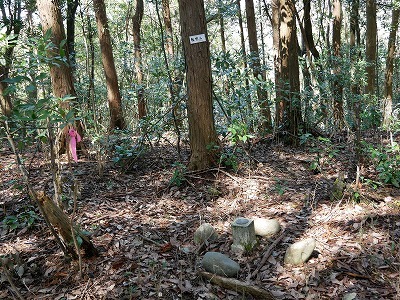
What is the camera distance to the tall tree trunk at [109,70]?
842 centimetres

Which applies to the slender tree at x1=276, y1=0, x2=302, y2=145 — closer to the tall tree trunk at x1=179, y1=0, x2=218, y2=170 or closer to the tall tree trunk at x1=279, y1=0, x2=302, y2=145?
the tall tree trunk at x1=279, y1=0, x2=302, y2=145

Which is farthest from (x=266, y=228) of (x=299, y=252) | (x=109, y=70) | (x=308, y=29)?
(x=308, y=29)

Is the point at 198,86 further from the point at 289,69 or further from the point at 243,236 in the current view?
the point at 289,69

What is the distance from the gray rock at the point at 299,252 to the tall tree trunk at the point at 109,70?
6.16 m

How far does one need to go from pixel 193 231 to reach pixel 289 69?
453cm

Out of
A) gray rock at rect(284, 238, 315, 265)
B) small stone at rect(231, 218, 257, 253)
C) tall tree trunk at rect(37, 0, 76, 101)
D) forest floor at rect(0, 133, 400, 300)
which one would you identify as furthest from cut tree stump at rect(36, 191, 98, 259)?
tall tree trunk at rect(37, 0, 76, 101)

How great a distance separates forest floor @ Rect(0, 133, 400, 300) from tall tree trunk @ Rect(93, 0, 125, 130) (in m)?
3.07

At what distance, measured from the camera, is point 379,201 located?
13.1 ft

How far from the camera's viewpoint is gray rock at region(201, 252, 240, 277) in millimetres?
2955

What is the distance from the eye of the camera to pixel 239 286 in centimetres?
277

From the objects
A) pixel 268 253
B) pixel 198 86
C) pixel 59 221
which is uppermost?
pixel 198 86

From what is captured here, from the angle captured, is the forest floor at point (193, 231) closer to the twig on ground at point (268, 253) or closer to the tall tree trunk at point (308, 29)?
the twig on ground at point (268, 253)

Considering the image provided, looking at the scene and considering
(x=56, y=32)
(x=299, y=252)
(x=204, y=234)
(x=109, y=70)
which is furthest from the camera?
(x=109, y=70)

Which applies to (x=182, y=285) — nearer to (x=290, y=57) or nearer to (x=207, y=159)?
(x=207, y=159)
